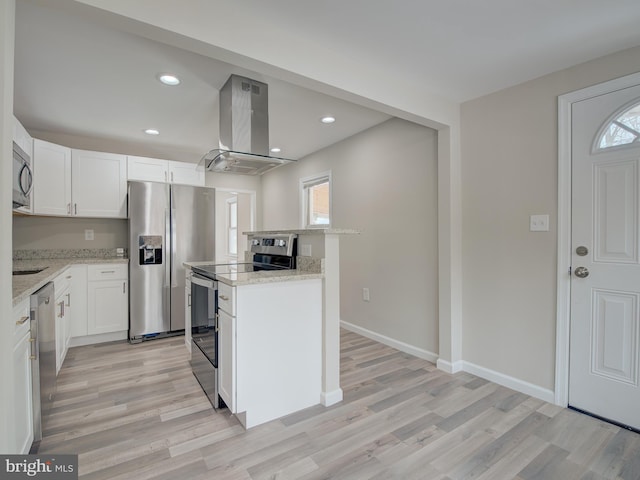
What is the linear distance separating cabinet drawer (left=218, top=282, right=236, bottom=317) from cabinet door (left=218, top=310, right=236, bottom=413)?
32 mm

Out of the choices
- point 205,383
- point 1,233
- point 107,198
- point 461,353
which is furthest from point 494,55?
point 107,198

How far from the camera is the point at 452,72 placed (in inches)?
92.7

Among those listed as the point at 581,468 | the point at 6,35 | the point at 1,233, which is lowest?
the point at 581,468

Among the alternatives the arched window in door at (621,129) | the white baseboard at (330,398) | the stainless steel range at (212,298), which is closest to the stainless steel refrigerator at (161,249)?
the stainless steel range at (212,298)

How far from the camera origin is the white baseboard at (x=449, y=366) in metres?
2.77

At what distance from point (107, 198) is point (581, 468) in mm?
4736

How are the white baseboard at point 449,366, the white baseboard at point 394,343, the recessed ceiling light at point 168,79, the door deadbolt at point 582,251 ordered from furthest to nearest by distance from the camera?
the white baseboard at point 394,343 → the white baseboard at point 449,366 → the recessed ceiling light at point 168,79 → the door deadbolt at point 582,251

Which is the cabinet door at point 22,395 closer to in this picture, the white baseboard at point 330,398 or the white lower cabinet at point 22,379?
the white lower cabinet at point 22,379

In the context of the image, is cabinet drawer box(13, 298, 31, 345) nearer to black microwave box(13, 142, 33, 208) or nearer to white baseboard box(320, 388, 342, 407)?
black microwave box(13, 142, 33, 208)

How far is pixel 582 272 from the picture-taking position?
2.16 metres

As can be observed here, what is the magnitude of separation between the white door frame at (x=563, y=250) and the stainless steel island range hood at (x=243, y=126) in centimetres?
197

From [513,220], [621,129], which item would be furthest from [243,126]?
[621,129]

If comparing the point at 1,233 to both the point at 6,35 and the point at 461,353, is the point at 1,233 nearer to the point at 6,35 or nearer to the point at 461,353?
the point at 6,35

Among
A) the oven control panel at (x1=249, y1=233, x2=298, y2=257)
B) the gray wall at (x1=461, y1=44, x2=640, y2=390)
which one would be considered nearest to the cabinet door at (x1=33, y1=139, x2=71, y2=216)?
the oven control panel at (x1=249, y1=233, x2=298, y2=257)
